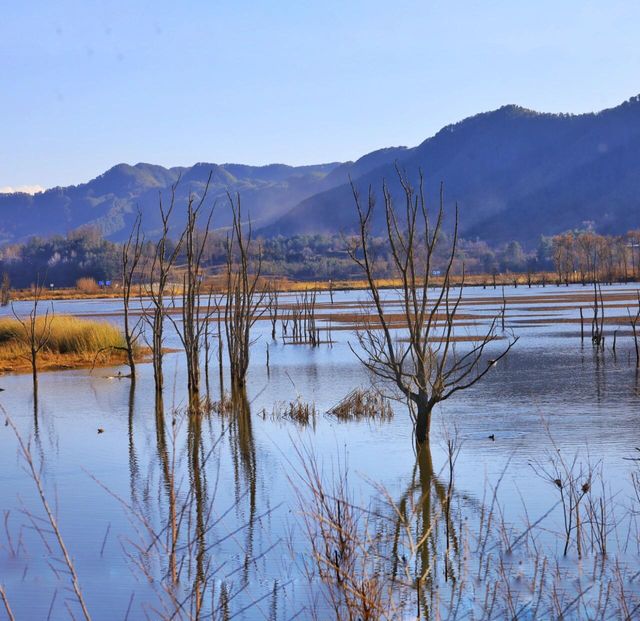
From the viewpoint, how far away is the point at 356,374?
23.2 m

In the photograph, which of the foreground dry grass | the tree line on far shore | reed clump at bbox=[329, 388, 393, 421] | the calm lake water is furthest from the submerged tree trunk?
the tree line on far shore

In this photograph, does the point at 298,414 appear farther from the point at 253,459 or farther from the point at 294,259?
the point at 294,259

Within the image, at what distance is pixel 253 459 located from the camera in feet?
40.9

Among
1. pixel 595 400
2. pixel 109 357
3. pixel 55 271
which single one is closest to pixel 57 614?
pixel 595 400

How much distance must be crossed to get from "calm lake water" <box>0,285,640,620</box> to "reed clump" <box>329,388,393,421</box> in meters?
0.29

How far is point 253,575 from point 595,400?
11.2 meters

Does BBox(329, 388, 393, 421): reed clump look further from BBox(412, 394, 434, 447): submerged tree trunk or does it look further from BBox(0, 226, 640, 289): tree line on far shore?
BBox(0, 226, 640, 289): tree line on far shore

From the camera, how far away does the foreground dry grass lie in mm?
26672

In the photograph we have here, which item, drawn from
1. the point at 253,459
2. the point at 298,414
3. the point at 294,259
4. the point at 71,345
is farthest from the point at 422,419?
the point at 294,259

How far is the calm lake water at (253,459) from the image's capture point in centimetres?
761

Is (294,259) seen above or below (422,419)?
above

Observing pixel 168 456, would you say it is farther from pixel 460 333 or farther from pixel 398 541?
pixel 460 333

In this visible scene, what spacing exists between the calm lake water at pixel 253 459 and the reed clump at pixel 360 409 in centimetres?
29

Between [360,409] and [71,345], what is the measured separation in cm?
1415
